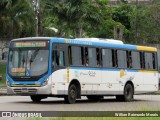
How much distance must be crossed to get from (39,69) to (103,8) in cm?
4685

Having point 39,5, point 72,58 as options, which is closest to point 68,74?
point 72,58

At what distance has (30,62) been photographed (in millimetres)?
22125

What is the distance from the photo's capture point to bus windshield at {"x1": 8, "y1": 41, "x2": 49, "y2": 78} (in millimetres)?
22016

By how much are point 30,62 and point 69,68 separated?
1778mm

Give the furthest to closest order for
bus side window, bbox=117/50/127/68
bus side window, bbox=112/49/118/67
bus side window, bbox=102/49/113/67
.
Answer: bus side window, bbox=117/50/127/68 → bus side window, bbox=112/49/118/67 → bus side window, bbox=102/49/113/67

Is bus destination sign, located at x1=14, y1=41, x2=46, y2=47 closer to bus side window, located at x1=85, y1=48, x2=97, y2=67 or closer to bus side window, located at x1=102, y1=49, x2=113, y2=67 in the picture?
bus side window, located at x1=85, y1=48, x2=97, y2=67

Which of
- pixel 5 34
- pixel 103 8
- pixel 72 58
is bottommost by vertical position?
pixel 72 58

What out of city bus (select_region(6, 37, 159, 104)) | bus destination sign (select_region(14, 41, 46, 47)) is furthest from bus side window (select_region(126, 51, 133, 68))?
bus destination sign (select_region(14, 41, 46, 47))

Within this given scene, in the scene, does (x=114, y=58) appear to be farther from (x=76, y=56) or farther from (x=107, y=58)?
(x=76, y=56)

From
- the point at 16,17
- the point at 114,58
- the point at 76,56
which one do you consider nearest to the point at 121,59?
the point at 114,58

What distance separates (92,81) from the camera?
24.4 m

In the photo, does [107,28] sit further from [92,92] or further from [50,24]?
[92,92]

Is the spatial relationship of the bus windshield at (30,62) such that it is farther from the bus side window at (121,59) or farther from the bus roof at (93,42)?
the bus side window at (121,59)

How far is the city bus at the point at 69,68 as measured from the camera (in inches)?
866
